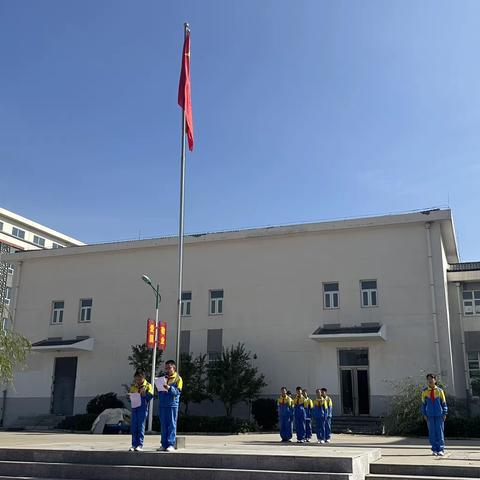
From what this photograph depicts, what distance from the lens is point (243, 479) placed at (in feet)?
30.7

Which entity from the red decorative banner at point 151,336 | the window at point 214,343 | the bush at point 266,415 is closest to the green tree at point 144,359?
the window at point 214,343

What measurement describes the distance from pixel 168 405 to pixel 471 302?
2026 centimetres

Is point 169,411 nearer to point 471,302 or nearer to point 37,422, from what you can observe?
point 471,302

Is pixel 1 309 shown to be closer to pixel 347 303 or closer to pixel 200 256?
pixel 200 256

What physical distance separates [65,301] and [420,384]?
19006 millimetres

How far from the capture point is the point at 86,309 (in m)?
31.6

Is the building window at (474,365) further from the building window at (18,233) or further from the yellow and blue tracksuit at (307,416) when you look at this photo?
the building window at (18,233)

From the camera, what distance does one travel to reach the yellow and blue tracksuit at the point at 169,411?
1120 centimetres

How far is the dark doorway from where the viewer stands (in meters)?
30.6

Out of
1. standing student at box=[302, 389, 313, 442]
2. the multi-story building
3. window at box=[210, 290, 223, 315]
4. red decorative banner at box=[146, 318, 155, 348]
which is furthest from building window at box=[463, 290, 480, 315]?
the multi-story building

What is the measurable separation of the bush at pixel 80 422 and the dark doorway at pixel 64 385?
336 centimetres

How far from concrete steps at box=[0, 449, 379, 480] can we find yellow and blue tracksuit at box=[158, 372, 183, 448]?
2.50 ft

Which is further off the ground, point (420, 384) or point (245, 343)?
point (245, 343)

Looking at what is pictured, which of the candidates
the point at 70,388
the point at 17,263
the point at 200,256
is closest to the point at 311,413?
the point at 200,256
